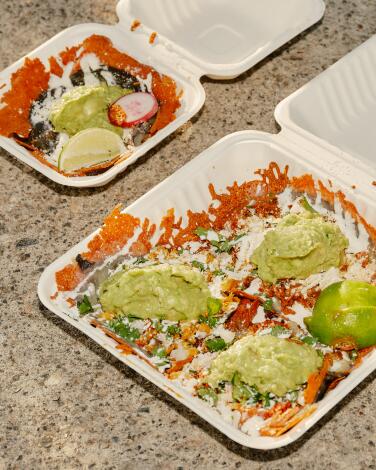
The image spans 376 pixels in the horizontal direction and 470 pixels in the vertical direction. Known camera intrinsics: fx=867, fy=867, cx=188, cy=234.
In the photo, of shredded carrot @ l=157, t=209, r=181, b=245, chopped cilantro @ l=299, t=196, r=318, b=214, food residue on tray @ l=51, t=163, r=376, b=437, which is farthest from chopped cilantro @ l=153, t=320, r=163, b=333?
chopped cilantro @ l=299, t=196, r=318, b=214

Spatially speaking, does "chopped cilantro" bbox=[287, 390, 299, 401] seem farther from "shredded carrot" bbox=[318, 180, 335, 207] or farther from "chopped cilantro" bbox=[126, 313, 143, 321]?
"shredded carrot" bbox=[318, 180, 335, 207]

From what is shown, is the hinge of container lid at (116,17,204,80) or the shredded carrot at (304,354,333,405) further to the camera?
the hinge of container lid at (116,17,204,80)

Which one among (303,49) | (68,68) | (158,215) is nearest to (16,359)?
(158,215)

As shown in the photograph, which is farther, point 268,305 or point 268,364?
point 268,305

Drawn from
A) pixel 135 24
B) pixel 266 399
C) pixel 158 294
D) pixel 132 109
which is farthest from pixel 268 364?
pixel 135 24

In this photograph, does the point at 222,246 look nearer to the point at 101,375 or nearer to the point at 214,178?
the point at 214,178
